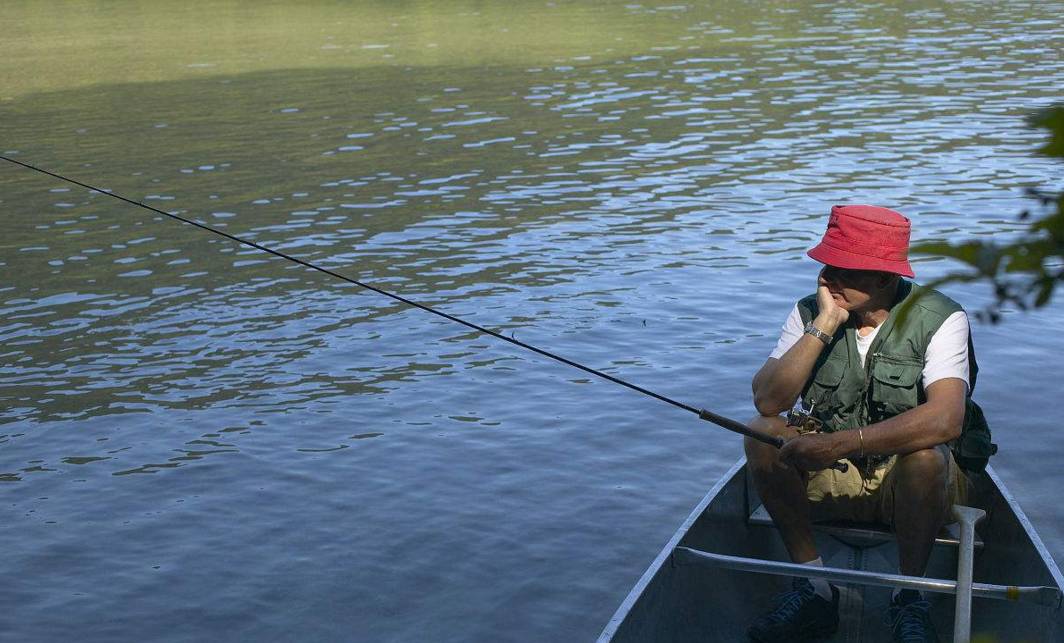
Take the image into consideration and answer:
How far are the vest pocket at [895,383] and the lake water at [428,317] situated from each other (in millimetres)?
830

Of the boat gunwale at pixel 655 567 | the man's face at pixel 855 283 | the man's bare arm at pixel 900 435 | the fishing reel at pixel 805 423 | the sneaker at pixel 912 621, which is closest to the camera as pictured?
the boat gunwale at pixel 655 567

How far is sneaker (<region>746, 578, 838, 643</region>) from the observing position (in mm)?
5203

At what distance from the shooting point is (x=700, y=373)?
9.71m

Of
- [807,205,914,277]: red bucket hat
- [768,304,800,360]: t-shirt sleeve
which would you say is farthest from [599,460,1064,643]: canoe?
[807,205,914,277]: red bucket hat

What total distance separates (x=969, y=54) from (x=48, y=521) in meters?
23.7

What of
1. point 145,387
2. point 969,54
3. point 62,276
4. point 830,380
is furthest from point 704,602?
point 969,54

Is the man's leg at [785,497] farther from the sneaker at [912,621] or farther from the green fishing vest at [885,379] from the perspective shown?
the sneaker at [912,621]

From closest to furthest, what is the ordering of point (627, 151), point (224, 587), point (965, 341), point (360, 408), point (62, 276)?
point (965, 341)
point (224, 587)
point (360, 408)
point (62, 276)
point (627, 151)

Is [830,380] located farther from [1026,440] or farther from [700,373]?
[700,373]

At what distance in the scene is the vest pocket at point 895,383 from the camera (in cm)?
538

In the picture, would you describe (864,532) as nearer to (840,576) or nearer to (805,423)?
(805,423)

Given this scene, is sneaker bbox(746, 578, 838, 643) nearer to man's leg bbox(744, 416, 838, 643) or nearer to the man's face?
man's leg bbox(744, 416, 838, 643)

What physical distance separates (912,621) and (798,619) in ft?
1.36

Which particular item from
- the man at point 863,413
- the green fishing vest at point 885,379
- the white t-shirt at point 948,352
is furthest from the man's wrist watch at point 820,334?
the white t-shirt at point 948,352
